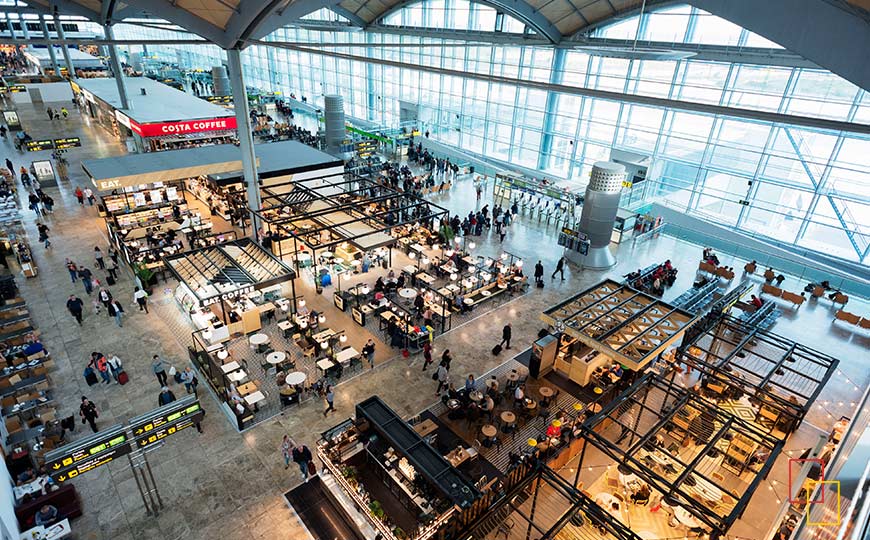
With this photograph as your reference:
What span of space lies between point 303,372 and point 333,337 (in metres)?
1.63

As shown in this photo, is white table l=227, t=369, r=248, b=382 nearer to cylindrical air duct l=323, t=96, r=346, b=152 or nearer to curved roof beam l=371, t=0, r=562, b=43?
curved roof beam l=371, t=0, r=562, b=43

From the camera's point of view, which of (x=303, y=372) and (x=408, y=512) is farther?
(x=303, y=372)

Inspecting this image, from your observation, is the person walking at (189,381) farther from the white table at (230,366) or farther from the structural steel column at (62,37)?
the structural steel column at (62,37)

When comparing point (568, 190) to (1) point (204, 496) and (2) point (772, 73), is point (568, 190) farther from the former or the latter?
(1) point (204, 496)

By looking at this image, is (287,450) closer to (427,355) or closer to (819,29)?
(427,355)

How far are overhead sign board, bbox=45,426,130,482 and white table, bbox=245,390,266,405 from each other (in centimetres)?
412

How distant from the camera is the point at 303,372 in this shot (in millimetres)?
15633

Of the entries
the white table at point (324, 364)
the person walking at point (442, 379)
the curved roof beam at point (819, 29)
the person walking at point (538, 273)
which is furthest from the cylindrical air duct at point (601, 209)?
the white table at point (324, 364)

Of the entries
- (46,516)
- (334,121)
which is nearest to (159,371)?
(46,516)

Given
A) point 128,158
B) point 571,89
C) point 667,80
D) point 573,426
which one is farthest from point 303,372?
point 667,80

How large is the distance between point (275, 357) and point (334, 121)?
2659cm

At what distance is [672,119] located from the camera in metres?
27.4

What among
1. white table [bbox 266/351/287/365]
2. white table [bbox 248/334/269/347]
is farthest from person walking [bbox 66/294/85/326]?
white table [bbox 266/351/287/365]

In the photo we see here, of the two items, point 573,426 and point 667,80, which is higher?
point 667,80
